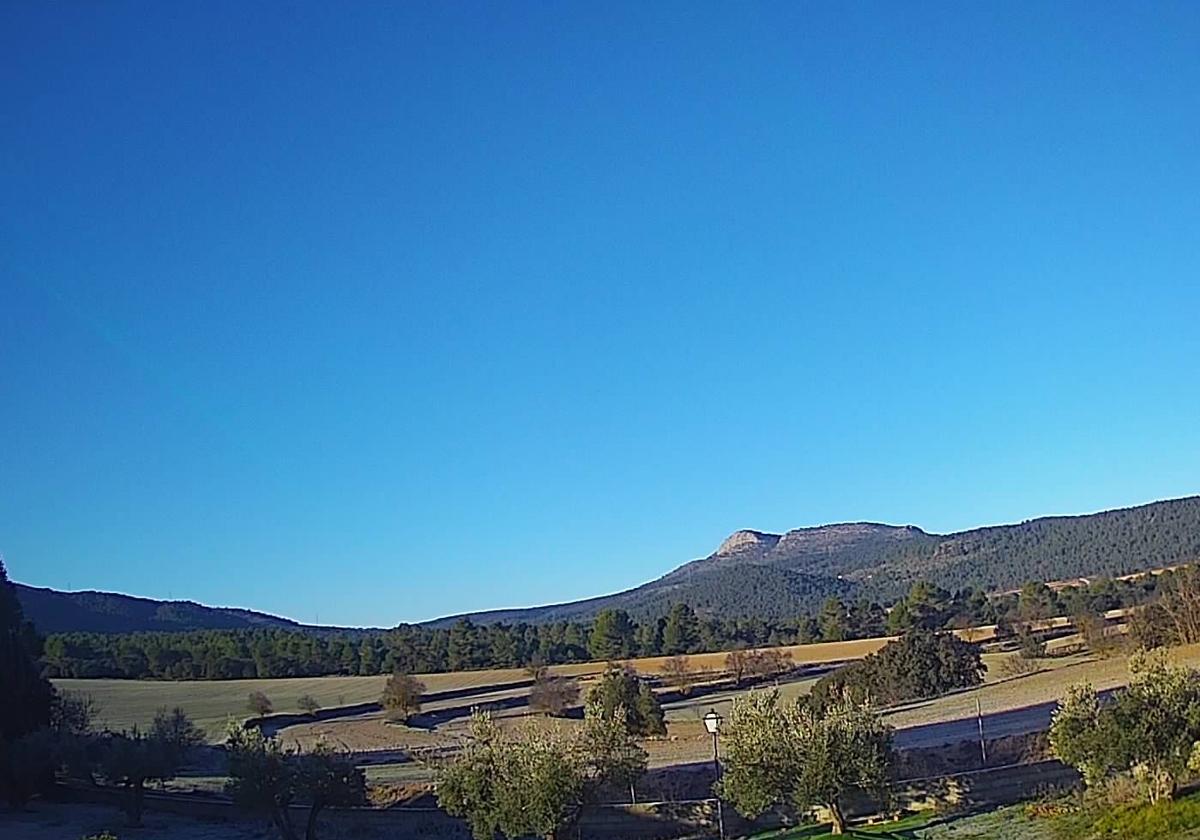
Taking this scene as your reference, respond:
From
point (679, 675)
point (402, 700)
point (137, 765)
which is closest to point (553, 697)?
point (402, 700)

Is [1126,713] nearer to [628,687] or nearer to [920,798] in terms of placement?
[920,798]

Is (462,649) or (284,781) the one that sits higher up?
(462,649)

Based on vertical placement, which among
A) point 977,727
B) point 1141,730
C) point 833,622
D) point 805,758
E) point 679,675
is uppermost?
point 833,622

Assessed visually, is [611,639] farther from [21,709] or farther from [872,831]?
[872,831]

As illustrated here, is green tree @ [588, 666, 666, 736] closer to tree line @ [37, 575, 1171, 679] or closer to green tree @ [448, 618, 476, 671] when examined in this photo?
tree line @ [37, 575, 1171, 679]

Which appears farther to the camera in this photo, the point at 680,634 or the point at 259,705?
the point at 680,634

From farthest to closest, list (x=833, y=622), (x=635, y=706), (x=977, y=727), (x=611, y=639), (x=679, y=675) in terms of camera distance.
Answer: (x=611, y=639) → (x=833, y=622) → (x=679, y=675) → (x=635, y=706) → (x=977, y=727)

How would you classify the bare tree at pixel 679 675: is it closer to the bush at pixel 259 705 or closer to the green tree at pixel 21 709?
the bush at pixel 259 705
